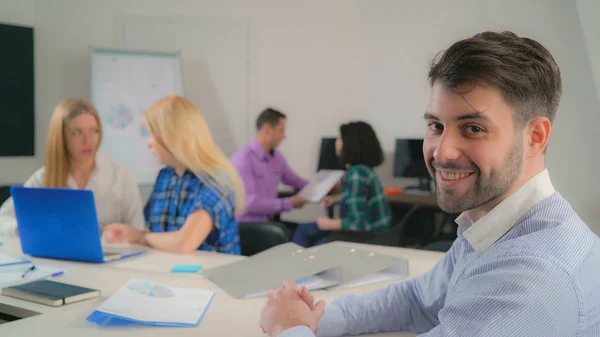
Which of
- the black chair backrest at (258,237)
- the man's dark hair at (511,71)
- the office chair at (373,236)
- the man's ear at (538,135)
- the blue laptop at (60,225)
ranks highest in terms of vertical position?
the man's dark hair at (511,71)

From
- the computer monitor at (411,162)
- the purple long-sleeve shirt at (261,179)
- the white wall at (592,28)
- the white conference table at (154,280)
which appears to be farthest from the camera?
the computer monitor at (411,162)

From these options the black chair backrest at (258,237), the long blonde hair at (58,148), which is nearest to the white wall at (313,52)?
the black chair backrest at (258,237)

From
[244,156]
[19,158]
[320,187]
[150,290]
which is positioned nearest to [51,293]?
[150,290]

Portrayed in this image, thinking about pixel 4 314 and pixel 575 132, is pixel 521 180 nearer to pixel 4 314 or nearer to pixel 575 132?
pixel 4 314

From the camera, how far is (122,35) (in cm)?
552

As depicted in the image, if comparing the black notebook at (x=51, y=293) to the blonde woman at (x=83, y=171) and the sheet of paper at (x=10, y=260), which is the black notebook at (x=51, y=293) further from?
the blonde woman at (x=83, y=171)

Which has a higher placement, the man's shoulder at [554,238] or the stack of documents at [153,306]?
the man's shoulder at [554,238]

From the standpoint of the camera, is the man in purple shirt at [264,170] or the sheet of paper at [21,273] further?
the man in purple shirt at [264,170]

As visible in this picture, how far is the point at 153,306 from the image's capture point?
1.51 metres

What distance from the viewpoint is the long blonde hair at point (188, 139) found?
2377 mm

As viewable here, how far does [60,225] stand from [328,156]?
3.27 m

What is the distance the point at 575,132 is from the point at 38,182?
13.0ft

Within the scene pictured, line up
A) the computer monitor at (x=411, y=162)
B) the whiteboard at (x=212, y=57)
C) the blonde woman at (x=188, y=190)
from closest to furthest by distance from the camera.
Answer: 1. the blonde woman at (x=188, y=190)
2. the computer monitor at (x=411, y=162)
3. the whiteboard at (x=212, y=57)

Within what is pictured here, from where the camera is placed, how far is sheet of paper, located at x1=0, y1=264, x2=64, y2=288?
179cm
